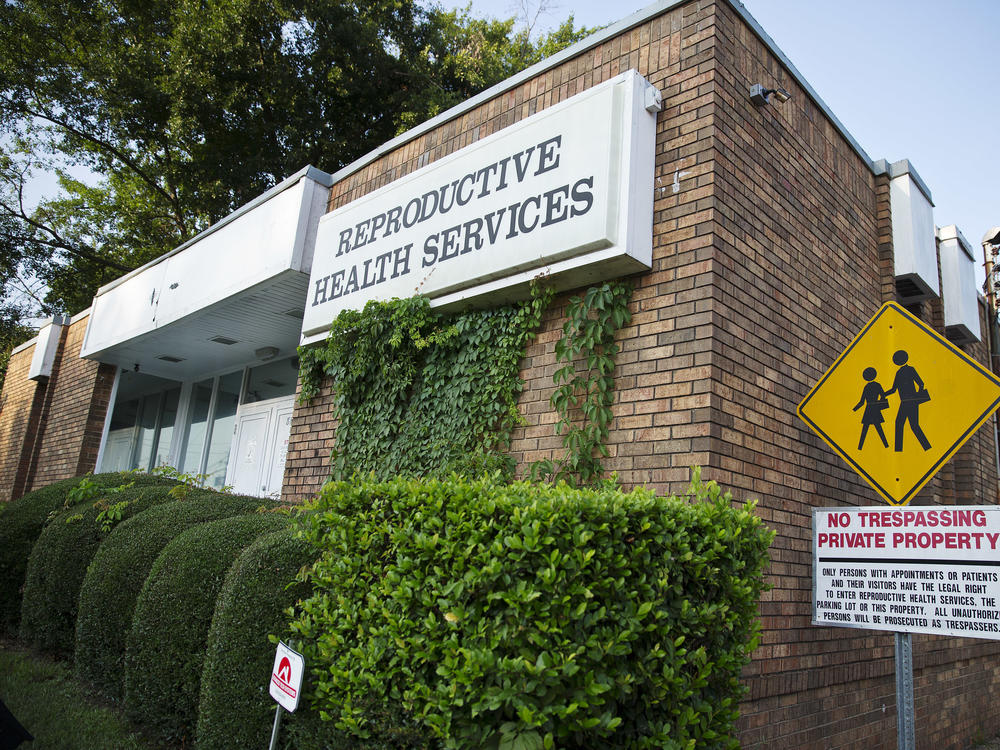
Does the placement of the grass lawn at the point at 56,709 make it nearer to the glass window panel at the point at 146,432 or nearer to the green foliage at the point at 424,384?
the green foliage at the point at 424,384

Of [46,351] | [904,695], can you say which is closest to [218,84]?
[46,351]

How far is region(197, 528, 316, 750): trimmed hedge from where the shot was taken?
12.4ft

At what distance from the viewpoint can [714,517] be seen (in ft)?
11.3

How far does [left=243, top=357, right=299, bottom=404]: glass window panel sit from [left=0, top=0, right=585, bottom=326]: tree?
8466mm

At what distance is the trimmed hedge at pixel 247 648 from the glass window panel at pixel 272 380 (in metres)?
6.95

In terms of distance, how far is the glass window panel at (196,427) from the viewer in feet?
42.4

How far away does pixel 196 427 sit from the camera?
1321 cm

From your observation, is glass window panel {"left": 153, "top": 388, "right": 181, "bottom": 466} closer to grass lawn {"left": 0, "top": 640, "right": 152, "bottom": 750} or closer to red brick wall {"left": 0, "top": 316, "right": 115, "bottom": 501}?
red brick wall {"left": 0, "top": 316, "right": 115, "bottom": 501}

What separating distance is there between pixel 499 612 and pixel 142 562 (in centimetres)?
Result: 353

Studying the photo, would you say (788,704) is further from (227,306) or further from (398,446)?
(227,306)

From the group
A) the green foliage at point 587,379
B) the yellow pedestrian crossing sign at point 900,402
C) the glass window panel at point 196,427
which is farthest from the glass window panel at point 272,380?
the yellow pedestrian crossing sign at point 900,402

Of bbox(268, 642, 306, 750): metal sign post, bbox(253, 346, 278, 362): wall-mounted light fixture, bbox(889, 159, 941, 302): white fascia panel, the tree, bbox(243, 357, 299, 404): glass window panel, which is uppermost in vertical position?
the tree

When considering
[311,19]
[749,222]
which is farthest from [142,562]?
[311,19]

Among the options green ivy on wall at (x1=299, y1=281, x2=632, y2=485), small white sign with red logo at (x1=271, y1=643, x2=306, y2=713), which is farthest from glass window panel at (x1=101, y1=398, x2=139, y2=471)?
small white sign with red logo at (x1=271, y1=643, x2=306, y2=713)
